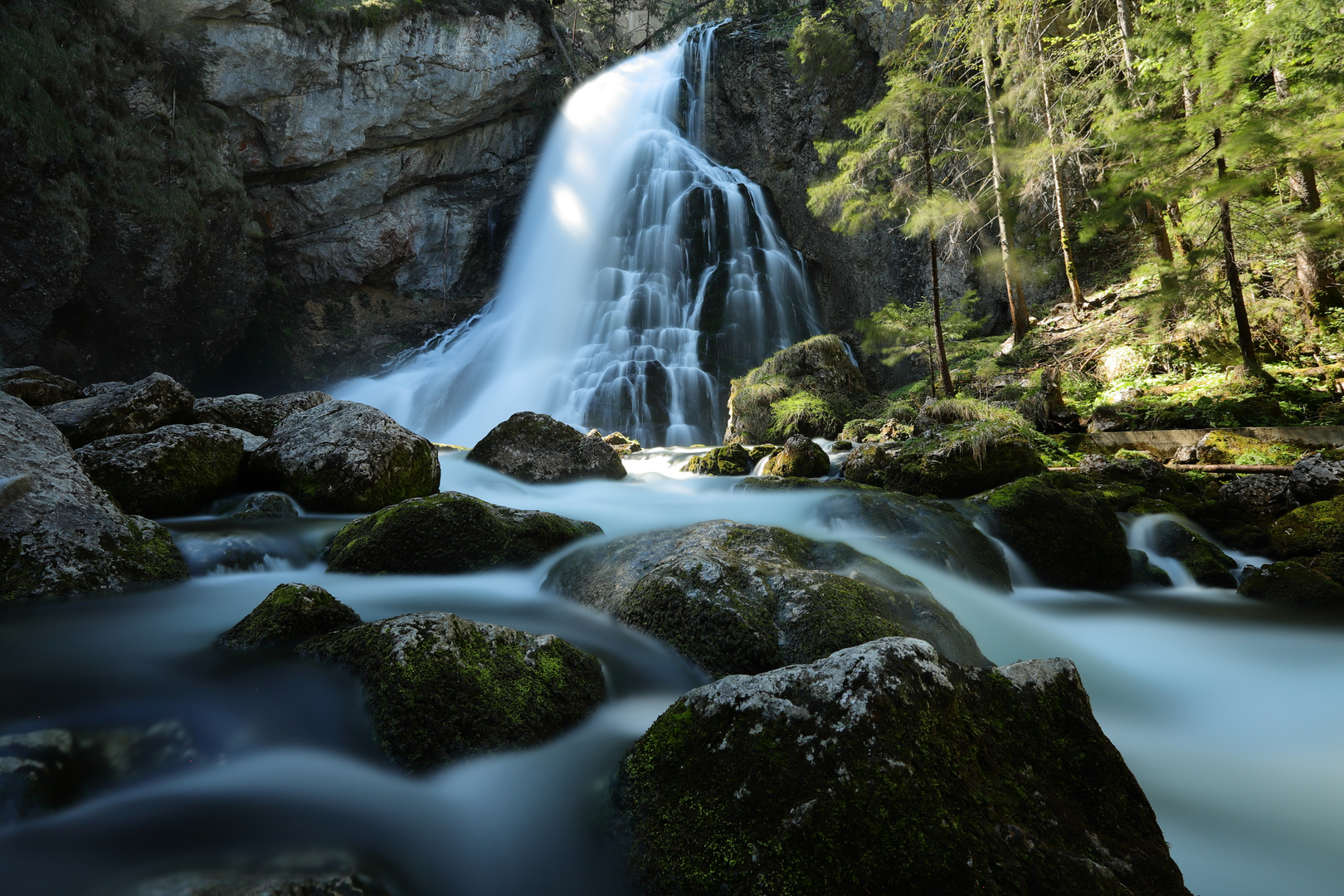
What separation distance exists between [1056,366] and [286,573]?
40.2 feet

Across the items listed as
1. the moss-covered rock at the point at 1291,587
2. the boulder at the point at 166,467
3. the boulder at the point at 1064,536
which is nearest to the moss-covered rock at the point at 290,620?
the boulder at the point at 166,467

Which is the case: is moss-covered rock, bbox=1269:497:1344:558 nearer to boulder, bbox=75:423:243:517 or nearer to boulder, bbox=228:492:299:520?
boulder, bbox=228:492:299:520

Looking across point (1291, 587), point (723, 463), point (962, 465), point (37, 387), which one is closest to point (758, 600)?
point (1291, 587)

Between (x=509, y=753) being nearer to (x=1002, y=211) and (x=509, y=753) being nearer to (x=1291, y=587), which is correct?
(x=1291, y=587)

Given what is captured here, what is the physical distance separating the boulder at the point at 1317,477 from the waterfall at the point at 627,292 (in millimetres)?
11530

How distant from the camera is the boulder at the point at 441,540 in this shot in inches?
175

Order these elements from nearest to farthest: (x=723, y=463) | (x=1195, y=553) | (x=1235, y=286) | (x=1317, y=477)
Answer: (x=1195, y=553)
(x=1317, y=477)
(x=1235, y=286)
(x=723, y=463)

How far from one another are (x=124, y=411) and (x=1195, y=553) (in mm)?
11133

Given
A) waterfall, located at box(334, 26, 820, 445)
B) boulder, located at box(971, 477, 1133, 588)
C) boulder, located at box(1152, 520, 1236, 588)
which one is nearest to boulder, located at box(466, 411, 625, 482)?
boulder, located at box(971, 477, 1133, 588)

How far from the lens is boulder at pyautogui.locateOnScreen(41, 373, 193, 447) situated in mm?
6809

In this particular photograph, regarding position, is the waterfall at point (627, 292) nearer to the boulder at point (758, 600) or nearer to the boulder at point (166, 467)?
the boulder at point (166, 467)

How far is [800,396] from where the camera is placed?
13148mm

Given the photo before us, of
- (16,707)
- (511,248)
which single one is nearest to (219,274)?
(511,248)

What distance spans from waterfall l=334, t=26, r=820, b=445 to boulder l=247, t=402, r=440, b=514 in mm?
9754
